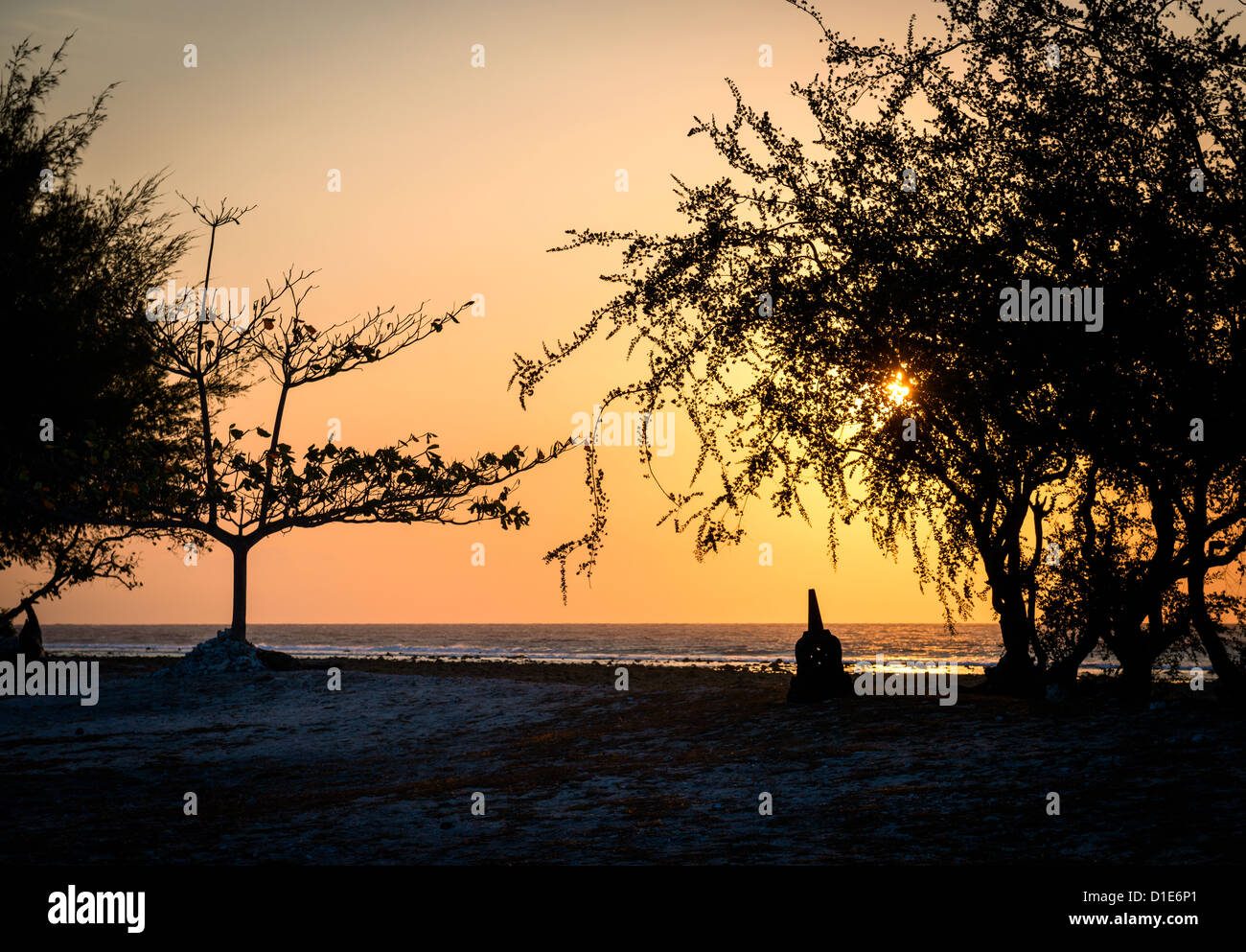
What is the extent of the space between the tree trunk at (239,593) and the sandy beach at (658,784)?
7.26 meters

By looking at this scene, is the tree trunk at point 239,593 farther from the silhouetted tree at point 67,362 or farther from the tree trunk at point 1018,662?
the tree trunk at point 1018,662

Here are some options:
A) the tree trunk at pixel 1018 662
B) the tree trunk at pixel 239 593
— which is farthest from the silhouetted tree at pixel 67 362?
the tree trunk at pixel 1018 662

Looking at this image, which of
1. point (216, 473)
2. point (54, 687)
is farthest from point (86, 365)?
point (54, 687)

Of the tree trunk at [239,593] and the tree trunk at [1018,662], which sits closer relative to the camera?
the tree trunk at [1018,662]

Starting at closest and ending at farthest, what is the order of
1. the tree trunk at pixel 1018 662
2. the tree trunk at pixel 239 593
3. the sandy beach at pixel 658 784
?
the sandy beach at pixel 658 784 → the tree trunk at pixel 1018 662 → the tree trunk at pixel 239 593

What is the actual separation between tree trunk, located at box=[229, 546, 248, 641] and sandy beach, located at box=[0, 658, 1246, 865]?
7.26 meters

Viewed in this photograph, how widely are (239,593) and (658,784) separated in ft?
60.4

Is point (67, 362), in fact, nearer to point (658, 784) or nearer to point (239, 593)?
point (239, 593)

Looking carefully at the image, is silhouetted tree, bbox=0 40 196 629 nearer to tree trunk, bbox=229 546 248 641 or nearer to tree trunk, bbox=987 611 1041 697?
tree trunk, bbox=229 546 248 641

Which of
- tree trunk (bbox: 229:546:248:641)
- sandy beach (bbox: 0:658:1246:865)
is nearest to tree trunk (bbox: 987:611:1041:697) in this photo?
sandy beach (bbox: 0:658:1246:865)

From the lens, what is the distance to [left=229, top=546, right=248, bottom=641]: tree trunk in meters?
26.6

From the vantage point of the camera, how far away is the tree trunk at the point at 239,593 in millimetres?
26620

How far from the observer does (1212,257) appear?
11.5 metres

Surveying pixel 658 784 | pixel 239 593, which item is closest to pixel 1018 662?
pixel 658 784
